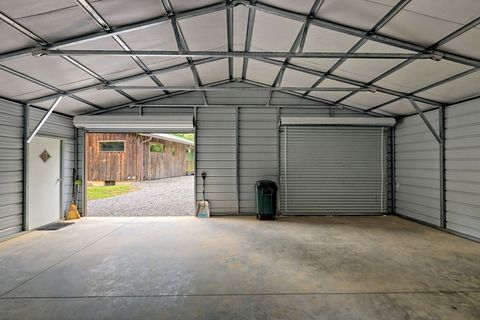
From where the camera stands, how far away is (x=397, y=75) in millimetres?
4273

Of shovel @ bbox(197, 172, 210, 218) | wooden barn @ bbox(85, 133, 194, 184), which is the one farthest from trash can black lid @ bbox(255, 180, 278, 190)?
wooden barn @ bbox(85, 133, 194, 184)

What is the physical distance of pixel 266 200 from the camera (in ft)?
19.4

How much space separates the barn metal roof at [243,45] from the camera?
2.79 metres

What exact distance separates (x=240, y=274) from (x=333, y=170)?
4.37 m

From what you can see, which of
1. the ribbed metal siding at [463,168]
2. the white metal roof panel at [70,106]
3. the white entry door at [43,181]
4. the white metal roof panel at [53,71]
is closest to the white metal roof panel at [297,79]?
the ribbed metal siding at [463,168]

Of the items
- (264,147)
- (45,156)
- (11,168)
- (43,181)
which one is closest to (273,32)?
(264,147)

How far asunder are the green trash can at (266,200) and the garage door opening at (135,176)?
2025 millimetres

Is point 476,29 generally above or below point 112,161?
above

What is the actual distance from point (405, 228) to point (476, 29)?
394cm

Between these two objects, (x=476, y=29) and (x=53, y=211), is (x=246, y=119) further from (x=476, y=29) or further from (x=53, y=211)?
(x=53, y=211)

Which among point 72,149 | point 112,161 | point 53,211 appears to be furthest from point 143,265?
point 112,161

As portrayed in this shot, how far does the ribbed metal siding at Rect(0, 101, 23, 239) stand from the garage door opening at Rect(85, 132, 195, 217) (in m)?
1.90

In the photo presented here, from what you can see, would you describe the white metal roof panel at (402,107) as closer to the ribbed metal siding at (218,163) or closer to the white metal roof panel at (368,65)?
the white metal roof panel at (368,65)

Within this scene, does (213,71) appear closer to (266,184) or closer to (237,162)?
(237,162)
